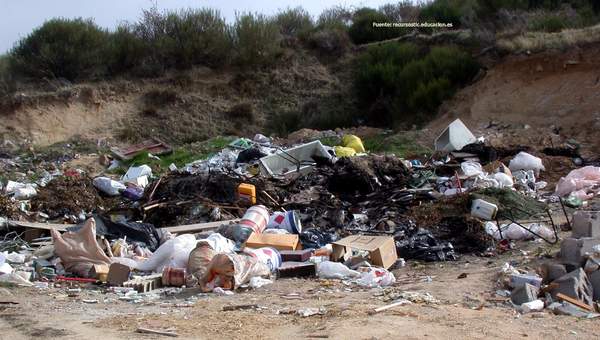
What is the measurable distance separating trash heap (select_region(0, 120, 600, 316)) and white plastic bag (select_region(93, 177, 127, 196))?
3cm

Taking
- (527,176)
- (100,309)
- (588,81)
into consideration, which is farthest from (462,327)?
(588,81)

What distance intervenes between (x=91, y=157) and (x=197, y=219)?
10150mm

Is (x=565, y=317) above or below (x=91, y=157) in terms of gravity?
below

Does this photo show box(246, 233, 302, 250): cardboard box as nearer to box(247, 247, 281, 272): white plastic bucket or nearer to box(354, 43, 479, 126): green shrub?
box(247, 247, 281, 272): white plastic bucket

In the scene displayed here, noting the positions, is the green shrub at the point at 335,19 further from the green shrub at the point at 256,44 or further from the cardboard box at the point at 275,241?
the cardboard box at the point at 275,241

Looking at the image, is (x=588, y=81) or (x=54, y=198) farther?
(x=588, y=81)

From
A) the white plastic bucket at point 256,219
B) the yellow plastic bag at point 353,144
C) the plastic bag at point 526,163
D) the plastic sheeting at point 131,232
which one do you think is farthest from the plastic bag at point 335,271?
the yellow plastic bag at point 353,144

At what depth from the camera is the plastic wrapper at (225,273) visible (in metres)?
7.68

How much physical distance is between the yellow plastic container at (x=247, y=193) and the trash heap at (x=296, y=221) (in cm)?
2

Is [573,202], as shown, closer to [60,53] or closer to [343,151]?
[343,151]

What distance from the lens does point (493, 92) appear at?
19844mm

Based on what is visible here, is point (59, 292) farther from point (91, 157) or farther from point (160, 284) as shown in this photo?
point (91, 157)

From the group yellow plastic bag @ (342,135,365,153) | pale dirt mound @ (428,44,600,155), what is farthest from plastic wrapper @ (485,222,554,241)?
yellow plastic bag @ (342,135,365,153)

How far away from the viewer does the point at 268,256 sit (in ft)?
28.2
